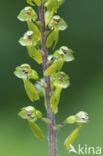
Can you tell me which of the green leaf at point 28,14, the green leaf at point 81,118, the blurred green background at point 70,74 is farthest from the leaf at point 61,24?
the blurred green background at point 70,74

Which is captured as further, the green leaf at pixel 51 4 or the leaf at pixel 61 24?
the leaf at pixel 61 24

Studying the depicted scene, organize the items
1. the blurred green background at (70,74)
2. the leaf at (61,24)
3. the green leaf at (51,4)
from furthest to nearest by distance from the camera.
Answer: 1. the blurred green background at (70,74)
2. the leaf at (61,24)
3. the green leaf at (51,4)

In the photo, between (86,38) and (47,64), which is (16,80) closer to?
(86,38)

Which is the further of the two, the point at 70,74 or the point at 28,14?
the point at 70,74

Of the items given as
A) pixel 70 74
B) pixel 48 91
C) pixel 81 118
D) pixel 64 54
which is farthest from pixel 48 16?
pixel 70 74

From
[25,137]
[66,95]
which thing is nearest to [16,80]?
[66,95]

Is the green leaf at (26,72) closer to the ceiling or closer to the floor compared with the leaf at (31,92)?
closer to the ceiling

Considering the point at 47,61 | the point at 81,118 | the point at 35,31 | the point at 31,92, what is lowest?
the point at 81,118

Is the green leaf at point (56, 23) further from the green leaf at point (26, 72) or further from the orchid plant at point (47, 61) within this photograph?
the green leaf at point (26, 72)

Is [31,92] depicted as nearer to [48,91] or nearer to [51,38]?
[48,91]
